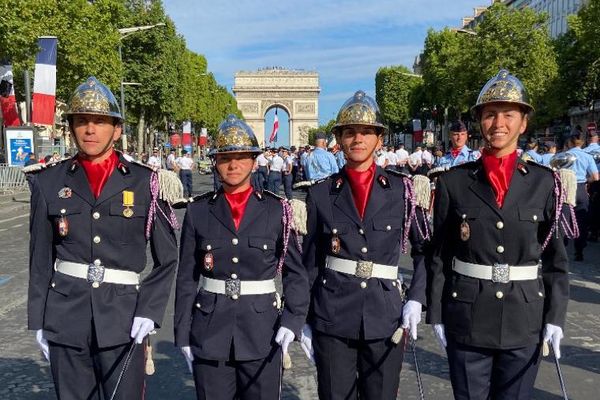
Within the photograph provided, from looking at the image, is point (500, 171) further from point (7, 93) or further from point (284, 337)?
point (7, 93)

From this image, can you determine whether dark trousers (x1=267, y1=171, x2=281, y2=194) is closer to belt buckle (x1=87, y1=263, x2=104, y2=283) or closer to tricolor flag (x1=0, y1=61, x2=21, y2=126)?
tricolor flag (x1=0, y1=61, x2=21, y2=126)

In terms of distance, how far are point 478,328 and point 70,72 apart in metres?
25.6

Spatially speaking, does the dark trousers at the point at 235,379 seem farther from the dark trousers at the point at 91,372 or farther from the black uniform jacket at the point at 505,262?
the black uniform jacket at the point at 505,262

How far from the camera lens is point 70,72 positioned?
87.0 feet

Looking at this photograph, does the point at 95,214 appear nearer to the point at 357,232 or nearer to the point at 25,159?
the point at 357,232

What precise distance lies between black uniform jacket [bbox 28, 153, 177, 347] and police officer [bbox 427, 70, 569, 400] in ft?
4.85

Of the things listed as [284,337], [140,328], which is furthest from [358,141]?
[140,328]

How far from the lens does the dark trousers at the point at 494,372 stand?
11.1 feet

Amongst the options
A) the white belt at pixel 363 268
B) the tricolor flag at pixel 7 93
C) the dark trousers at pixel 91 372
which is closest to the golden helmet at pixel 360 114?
the white belt at pixel 363 268

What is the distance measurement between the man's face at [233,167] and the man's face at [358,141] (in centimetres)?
54

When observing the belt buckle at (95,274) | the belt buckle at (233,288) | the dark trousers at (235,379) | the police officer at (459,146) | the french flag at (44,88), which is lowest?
the dark trousers at (235,379)

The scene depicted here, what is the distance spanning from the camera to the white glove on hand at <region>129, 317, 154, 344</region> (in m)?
3.47

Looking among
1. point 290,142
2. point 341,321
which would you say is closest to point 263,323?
point 341,321

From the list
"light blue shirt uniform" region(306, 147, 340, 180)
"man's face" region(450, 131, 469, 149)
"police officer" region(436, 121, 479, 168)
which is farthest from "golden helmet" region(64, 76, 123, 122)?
"light blue shirt uniform" region(306, 147, 340, 180)
